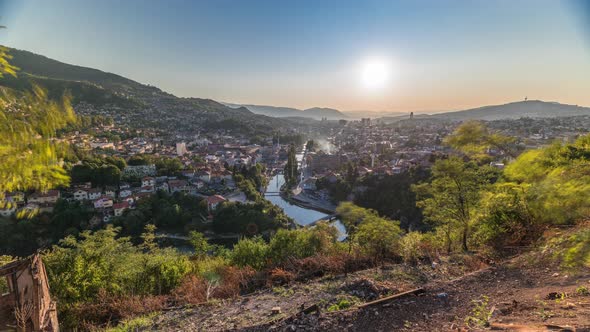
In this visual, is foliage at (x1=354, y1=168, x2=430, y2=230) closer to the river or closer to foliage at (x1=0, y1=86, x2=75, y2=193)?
the river

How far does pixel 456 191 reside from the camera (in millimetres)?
6387

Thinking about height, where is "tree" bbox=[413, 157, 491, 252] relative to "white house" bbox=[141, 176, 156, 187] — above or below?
above

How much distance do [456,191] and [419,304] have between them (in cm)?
366

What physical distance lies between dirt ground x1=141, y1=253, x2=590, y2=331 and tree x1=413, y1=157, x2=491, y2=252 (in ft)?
4.98

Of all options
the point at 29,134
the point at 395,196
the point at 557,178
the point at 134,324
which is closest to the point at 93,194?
the point at 134,324

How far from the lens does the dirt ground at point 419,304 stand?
3023 millimetres

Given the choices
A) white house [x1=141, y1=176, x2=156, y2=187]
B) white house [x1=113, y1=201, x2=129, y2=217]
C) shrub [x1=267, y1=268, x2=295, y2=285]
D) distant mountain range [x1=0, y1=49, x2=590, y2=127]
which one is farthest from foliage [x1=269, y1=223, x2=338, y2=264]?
distant mountain range [x1=0, y1=49, x2=590, y2=127]

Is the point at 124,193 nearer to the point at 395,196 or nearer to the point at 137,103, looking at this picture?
the point at 395,196

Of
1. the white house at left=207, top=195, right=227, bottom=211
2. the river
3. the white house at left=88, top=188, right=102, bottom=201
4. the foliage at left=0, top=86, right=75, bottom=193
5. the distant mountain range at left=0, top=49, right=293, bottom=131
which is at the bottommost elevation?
the river

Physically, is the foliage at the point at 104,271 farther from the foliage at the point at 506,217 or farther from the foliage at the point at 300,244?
the foliage at the point at 506,217

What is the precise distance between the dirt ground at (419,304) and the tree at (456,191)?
4.98 feet

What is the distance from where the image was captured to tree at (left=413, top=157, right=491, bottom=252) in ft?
20.5

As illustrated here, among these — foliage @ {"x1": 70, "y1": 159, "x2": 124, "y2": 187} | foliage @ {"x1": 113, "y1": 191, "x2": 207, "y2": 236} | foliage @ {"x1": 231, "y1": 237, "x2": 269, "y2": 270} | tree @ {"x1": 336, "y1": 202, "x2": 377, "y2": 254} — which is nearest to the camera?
tree @ {"x1": 336, "y1": 202, "x2": 377, "y2": 254}

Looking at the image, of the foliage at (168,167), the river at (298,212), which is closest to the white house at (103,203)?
the foliage at (168,167)
